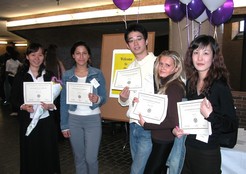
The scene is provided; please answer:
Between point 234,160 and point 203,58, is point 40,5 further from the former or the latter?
point 234,160

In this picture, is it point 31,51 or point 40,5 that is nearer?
point 31,51

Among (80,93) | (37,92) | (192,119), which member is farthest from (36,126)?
(192,119)

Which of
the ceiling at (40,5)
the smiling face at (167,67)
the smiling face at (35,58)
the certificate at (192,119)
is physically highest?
the ceiling at (40,5)

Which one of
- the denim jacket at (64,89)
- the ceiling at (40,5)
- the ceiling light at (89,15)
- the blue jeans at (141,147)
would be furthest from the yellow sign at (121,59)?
the ceiling at (40,5)

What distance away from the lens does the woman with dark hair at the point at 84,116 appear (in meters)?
2.33

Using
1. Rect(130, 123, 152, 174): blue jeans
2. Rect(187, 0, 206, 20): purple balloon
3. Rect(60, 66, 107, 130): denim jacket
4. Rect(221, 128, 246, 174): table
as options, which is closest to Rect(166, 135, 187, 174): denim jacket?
Rect(130, 123, 152, 174): blue jeans

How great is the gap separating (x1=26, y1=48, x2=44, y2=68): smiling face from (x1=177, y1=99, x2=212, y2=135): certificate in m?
1.56

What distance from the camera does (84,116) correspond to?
7.63 ft

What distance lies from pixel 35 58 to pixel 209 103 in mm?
1778

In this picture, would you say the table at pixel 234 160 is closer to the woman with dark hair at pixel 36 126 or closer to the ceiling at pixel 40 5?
the woman with dark hair at pixel 36 126

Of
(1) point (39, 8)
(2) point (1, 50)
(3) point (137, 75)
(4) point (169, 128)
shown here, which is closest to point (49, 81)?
(3) point (137, 75)

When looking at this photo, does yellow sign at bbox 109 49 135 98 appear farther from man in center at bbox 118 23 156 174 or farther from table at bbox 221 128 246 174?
table at bbox 221 128 246 174

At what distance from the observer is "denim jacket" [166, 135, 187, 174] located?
1712 mm

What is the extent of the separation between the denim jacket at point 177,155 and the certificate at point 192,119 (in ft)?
0.35
